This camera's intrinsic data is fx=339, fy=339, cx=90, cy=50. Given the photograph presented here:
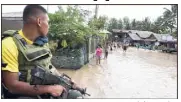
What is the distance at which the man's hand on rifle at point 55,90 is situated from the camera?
1.60 m

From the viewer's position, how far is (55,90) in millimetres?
1599

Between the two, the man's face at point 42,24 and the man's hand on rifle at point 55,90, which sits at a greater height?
the man's face at point 42,24

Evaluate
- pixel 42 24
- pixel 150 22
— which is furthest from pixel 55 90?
pixel 150 22

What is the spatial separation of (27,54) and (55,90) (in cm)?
22

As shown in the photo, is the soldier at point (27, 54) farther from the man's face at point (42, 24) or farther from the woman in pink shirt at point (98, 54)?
the woman in pink shirt at point (98, 54)

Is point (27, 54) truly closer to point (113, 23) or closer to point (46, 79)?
point (46, 79)

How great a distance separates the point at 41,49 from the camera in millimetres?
1574

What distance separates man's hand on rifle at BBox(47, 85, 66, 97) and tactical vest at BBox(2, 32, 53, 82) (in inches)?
3.4

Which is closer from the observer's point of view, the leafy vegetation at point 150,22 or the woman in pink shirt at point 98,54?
the leafy vegetation at point 150,22

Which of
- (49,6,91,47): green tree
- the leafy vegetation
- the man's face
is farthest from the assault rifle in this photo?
(49,6,91,47): green tree

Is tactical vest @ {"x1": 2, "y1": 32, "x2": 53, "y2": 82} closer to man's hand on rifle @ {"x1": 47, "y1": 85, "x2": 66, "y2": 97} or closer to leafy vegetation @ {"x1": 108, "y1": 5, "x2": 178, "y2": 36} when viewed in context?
man's hand on rifle @ {"x1": 47, "y1": 85, "x2": 66, "y2": 97}

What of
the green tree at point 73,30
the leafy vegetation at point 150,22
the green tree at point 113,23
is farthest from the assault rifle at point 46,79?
the green tree at point 73,30

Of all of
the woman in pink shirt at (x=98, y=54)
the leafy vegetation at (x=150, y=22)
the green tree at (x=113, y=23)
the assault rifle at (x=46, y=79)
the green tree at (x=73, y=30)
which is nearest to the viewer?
the assault rifle at (x=46, y=79)
